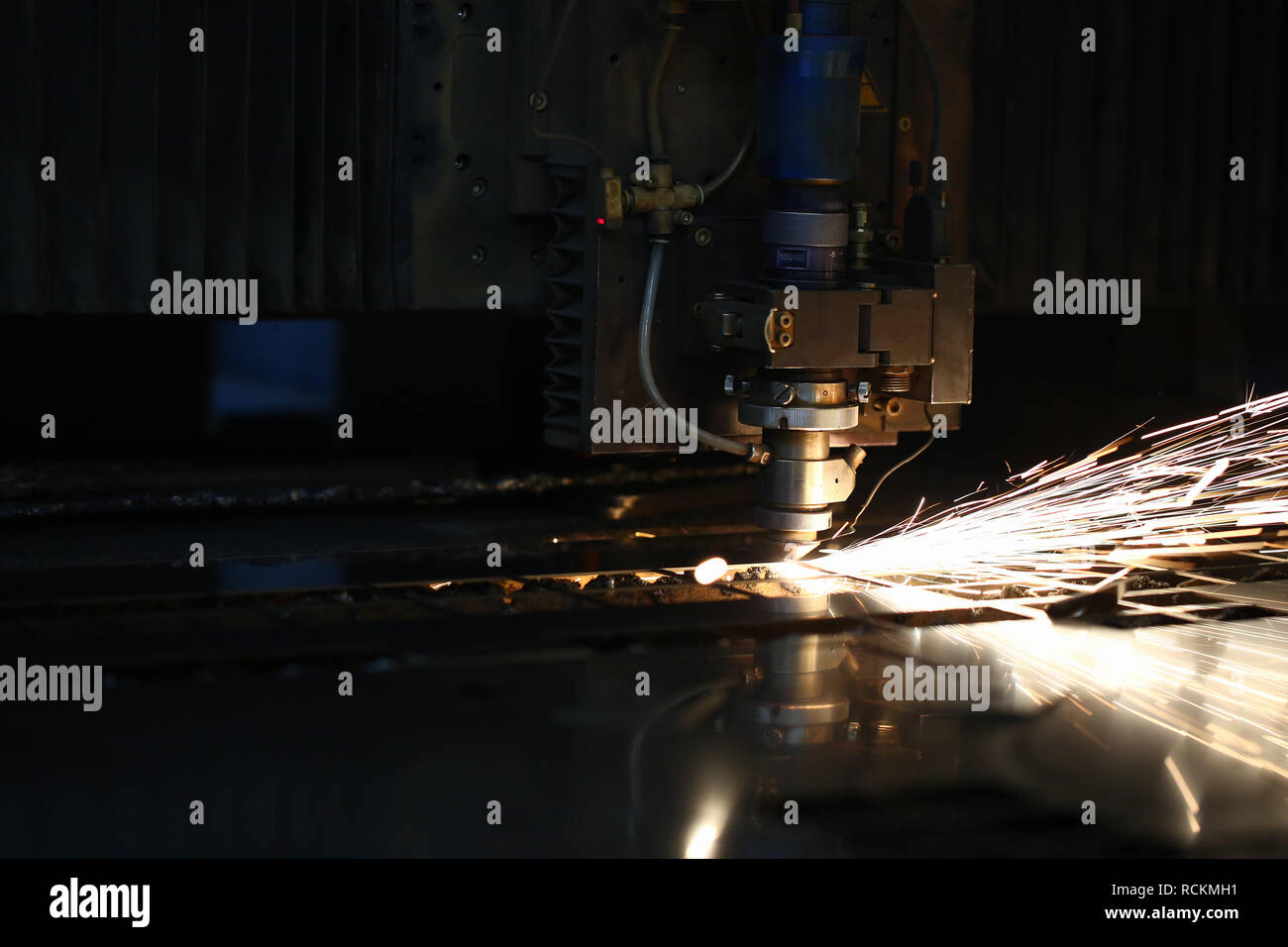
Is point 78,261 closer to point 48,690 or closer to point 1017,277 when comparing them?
point 48,690

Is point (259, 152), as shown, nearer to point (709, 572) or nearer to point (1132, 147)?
point (709, 572)

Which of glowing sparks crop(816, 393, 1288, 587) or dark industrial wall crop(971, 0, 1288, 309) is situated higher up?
dark industrial wall crop(971, 0, 1288, 309)

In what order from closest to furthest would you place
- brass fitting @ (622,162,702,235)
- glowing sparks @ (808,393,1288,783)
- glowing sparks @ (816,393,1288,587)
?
glowing sparks @ (808,393,1288,783) < brass fitting @ (622,162,702,235) < glowing sparks @ (816,393,1288,587)

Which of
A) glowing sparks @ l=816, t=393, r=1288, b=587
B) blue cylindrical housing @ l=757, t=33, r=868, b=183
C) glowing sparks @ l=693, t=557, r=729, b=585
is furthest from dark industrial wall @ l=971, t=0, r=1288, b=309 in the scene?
glowing sparks @ l=693, t=557, r=729, b=585

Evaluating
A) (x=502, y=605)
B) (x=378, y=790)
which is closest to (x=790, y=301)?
(x=502, y=605)

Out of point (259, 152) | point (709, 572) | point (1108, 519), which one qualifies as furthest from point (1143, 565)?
point (259, 152)

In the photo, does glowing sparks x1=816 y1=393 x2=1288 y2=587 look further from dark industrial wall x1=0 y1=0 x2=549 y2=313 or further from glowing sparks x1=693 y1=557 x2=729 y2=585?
dark industrial wall x1=0 y1=0 x2=549 y2=313

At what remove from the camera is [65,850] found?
179 centimetres

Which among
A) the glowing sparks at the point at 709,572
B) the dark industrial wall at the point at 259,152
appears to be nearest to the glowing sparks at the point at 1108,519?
the glowing sparks at the point at 709,572

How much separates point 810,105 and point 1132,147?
119cm

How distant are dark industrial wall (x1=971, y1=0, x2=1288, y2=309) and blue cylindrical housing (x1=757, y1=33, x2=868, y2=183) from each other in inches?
30.8

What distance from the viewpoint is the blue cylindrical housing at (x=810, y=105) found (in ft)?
9.00

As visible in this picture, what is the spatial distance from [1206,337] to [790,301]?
5.53ft

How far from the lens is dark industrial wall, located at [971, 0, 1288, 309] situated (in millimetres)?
3510
